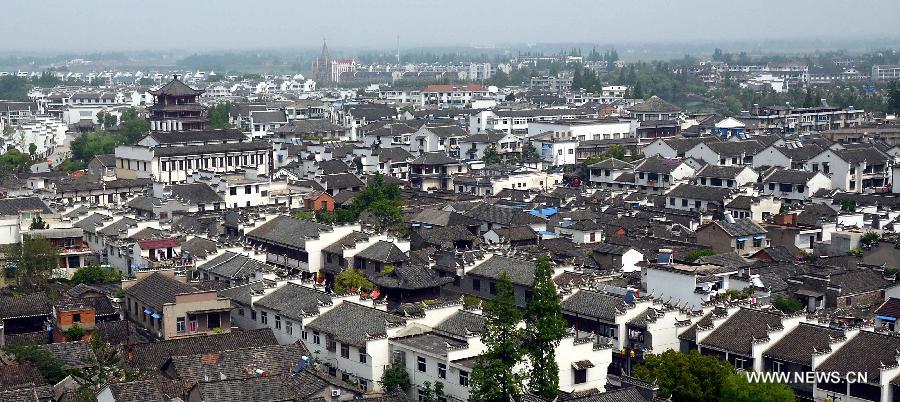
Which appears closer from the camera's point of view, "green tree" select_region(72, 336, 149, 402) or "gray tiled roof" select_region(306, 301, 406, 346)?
"green tree" select_region(72, 336, 149, 402)

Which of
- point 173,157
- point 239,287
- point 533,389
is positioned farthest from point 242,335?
point 173,157

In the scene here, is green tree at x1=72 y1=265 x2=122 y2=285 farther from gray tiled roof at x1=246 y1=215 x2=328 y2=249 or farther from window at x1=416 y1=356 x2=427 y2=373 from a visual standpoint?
window at x1=416 y1=356 x2=427 y2=373

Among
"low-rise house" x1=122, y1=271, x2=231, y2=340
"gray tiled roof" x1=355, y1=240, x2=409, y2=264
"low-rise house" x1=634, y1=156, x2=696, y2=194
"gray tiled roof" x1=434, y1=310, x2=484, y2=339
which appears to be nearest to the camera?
"gray tiled roof" x1=434, y1=310, x2=484, y2=339

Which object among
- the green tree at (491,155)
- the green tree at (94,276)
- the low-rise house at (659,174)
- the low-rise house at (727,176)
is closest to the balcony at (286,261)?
the green tree at (94,276)

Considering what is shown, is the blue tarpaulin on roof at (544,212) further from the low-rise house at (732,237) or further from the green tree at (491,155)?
the green tree at (491,155)

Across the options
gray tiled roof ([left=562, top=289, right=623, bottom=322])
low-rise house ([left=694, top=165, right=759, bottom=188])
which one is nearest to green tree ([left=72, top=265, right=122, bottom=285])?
gray tiled roof ([left=562, top=289, right=623, bottom=322])

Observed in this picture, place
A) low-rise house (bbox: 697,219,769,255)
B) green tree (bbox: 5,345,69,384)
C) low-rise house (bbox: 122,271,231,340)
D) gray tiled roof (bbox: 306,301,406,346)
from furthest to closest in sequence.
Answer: low-rise house (bbox: 697,219,769,255)
low-rise house (bbox: 122,271,231,340)
gray tiled roof (bbox: 306,301,406,346)
green tree (bbox: 5,345,69,384)

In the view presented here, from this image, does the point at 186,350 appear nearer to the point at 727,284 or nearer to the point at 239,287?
the point at 239,287

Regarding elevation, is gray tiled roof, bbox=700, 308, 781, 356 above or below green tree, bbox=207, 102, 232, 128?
below
